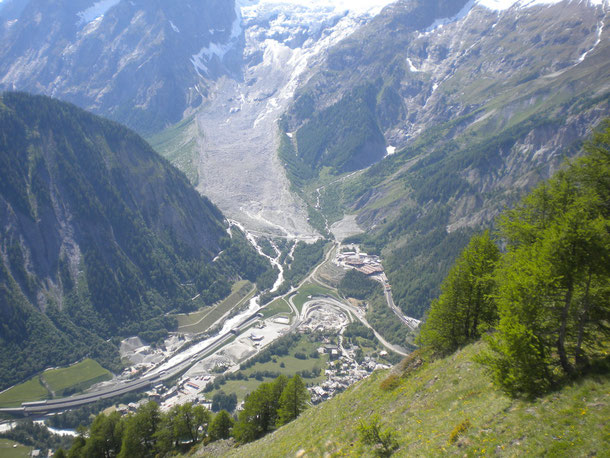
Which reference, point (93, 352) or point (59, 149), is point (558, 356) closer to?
point (93, 352)

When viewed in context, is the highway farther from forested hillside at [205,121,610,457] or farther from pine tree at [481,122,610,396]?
pine tree at [481,122,610,396]

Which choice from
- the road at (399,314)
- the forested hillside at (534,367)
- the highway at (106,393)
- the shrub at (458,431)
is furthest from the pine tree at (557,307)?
the road at (399,314)

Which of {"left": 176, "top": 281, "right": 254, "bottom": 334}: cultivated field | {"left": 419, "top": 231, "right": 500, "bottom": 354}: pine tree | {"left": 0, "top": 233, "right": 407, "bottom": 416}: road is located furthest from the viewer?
{"left": 176, "top": 281, "right": 254, "bottom": 334}: cultivated field

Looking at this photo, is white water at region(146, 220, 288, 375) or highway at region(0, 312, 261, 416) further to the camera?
white water at region(146, 220, 288, 375)

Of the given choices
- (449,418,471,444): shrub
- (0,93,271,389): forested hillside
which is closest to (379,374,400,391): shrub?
(449,418,471,444): shrub

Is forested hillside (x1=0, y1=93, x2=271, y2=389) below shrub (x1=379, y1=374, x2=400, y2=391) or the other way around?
the other way around

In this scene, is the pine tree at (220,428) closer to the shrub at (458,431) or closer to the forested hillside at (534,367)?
the forested hillside at (534,367)

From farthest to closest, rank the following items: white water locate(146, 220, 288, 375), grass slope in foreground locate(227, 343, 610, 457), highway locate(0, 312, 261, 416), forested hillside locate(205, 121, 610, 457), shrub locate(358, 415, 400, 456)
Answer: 1. white water locate(146, 220, 288, 375)
2. highway locate(0, 312, 261, 416)
3. shrub locate(358, 415, 400, 456)
4. forested hillside locate(205, 121, 610, 457)
5. grass slope in foreground locate(227, 343, 610, 457)
